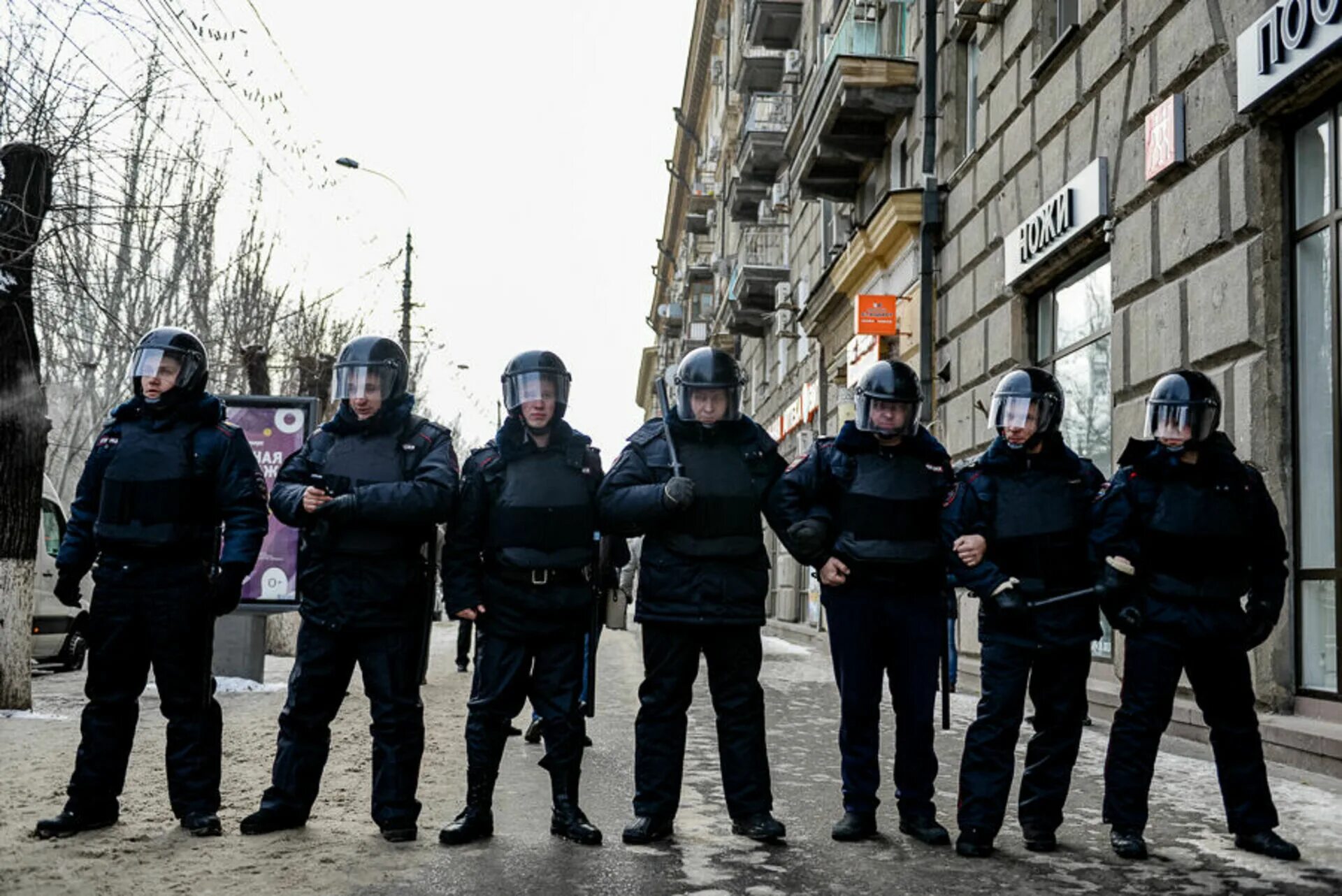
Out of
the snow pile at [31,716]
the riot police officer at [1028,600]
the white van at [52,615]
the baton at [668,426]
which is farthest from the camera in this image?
the white van at [52,615]

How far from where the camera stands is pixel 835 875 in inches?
183

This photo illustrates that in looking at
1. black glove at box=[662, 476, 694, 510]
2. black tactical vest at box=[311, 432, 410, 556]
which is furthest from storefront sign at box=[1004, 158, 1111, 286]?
black tactical vest at box=[311, 432, 410, 556]

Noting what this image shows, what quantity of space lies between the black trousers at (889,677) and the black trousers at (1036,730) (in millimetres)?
227

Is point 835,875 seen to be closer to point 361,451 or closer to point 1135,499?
point 1135,499

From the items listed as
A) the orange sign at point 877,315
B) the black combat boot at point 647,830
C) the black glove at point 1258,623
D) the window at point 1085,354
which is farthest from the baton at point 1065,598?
the orange sign at point 877,315

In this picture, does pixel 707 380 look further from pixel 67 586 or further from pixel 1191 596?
pixel 67 586

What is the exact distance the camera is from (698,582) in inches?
216

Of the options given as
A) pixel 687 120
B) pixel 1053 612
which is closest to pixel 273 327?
pixel 1053 612

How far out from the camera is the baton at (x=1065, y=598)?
206 inches

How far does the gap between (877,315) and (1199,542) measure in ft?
34.8

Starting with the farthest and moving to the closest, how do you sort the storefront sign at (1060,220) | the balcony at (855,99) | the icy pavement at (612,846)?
the balcony at (855,99), the storefront sign at (1060,220), the icy pavement at (612,846)

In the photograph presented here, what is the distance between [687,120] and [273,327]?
2511 cm

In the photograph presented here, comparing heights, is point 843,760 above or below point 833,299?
below

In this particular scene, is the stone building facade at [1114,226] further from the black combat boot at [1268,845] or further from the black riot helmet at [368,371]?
the black riot helmet at [368,371]
